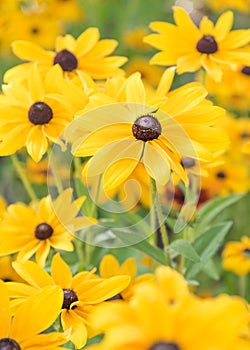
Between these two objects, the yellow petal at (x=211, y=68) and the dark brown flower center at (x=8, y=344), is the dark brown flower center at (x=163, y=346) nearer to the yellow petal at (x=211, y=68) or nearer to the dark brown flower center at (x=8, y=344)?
the dark brown flower center at (x=8, y=344)

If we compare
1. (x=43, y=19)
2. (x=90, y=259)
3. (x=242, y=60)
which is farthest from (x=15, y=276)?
(x=43, y=19)

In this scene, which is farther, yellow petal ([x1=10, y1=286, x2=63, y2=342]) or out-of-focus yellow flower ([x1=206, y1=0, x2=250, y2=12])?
out-of-focus yellow flower ([x1=206, y1=0, x2=250, y2=12])

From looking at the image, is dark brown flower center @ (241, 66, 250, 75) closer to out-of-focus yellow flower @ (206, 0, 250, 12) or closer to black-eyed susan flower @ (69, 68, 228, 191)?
out-of-focus yellow flower @ (206, 0, 250, 12)

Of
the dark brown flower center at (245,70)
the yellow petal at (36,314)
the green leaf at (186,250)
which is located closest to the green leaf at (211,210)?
the green leaf at (186,250)

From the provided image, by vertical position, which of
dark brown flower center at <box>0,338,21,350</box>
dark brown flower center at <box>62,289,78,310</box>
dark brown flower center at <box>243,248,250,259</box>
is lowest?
dark brown flower center at <box>243,248,250,259</box>

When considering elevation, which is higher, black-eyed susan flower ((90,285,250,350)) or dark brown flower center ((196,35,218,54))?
dark brown flower center ((196,35,218,54))

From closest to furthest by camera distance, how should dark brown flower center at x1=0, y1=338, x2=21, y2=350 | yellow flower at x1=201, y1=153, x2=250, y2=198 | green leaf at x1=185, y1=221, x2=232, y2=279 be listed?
1. dark brown flower center at x1=0, y1=338, x2=21, y2=350
2. green leaf at x1=185, y1=221, x2=232, y2=279
3. yellow flower at x1=201, y1=153, x2=250, y2=198

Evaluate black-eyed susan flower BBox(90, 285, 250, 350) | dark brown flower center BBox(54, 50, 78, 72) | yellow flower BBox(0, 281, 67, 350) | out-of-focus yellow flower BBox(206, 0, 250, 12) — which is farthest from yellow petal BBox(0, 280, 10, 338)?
out-of-focus yellow flower BBox(206, 0, 250, 12)
